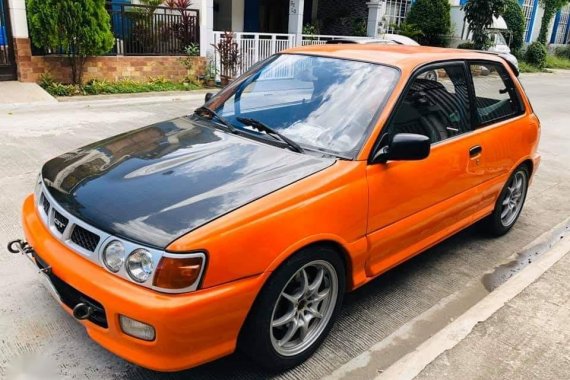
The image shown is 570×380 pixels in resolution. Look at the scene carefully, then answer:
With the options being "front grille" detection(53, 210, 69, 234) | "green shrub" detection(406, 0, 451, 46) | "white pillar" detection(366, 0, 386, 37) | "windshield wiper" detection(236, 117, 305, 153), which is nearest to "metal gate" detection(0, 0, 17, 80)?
"windshield wiper" detection(236, 117, 305, 153)

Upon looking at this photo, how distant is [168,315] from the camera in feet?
7.20

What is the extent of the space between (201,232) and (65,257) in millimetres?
759

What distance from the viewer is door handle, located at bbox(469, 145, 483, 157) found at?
383 cm

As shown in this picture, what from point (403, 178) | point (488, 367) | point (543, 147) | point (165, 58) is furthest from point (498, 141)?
point (165, 58)

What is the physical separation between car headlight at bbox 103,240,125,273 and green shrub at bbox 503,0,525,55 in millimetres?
26422

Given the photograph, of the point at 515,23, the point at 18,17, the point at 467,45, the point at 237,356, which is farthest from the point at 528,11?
the point at 237,356

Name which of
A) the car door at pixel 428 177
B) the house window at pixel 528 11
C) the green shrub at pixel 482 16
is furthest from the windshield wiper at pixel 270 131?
the house window at pixel 528 11

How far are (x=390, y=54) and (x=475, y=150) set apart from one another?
98 cm

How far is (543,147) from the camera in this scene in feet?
28.0

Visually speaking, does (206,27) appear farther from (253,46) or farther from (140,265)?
(140,265)

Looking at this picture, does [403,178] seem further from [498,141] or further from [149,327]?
[149,327]

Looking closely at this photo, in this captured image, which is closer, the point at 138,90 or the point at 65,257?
the point at 65,257

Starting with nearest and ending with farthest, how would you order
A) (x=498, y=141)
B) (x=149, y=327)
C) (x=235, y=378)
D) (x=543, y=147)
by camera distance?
(x=149, y=327)
(x=235, y=378)
(x=498, y=141)
(x=543, y=147)

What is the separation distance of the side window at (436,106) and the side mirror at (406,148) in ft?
0.73
